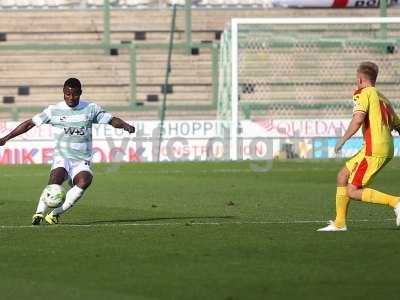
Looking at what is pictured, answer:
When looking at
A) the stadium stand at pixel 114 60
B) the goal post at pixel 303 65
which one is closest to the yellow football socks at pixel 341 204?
the goal post at pixel 303 65

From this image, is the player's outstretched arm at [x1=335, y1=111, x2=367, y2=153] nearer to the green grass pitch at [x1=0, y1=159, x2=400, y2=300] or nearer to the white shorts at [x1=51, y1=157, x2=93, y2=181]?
the green grass pitch at [x1=0, y1=159, x2=400, y2=300]

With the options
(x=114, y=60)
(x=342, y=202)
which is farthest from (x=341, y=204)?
(x=114, y=60)

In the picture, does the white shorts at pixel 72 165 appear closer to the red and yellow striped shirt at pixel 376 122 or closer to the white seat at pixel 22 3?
the red and yellow striped shirt at pixel 376 122

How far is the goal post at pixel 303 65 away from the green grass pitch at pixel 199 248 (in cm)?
1670

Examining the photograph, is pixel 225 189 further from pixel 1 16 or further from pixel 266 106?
pixel 1 16

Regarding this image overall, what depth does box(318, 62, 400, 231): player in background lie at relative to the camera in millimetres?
12688

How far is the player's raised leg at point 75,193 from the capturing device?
46.9ft

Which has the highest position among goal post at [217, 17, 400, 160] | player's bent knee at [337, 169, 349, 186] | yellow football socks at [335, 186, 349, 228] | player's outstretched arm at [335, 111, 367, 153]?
goal post at [217, 17, 400, 160]

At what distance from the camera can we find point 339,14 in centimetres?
4188

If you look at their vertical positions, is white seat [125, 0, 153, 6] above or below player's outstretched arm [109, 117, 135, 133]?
above

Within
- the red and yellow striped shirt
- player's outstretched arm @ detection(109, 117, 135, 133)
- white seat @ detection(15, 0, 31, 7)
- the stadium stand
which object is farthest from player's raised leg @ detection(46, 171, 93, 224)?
white seat @ detection(15, 0, 31, 7)

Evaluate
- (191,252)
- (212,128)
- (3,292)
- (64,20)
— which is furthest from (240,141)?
(3,292)

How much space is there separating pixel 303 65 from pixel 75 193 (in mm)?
25327

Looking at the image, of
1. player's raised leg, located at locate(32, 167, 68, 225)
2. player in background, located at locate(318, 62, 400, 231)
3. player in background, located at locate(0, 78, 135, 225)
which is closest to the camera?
player in background, located at locate(318, 62, 400, 231)
